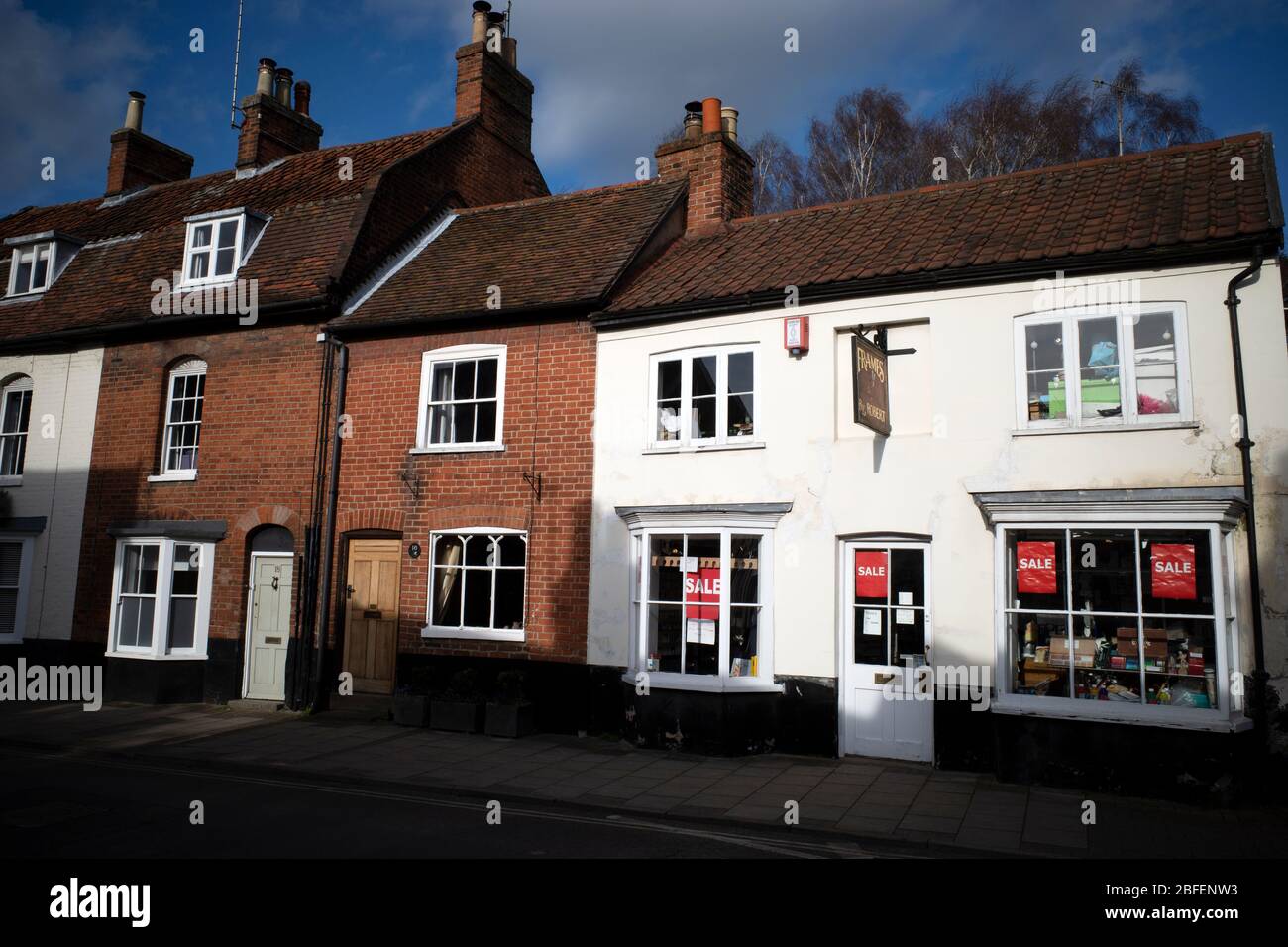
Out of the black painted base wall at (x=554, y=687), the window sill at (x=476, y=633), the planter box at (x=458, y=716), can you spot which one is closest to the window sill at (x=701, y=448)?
the black painted base wall at (x=554, y=687)

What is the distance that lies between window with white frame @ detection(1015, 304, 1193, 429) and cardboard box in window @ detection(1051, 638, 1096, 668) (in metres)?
2.35

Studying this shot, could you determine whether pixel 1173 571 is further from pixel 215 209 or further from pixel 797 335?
pixel 215 209

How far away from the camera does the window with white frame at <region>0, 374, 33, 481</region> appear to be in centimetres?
1767

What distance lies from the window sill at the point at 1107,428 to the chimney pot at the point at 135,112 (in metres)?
22.1

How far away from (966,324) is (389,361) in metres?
8.80

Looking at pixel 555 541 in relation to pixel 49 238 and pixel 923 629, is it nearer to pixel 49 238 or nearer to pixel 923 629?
pixel 923 629

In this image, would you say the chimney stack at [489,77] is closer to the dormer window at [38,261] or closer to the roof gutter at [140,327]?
the roof gutter at [140,327]

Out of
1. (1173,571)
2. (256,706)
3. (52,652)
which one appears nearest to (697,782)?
(1173,571)

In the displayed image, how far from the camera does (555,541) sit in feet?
42.9

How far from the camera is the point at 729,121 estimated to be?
15.9m

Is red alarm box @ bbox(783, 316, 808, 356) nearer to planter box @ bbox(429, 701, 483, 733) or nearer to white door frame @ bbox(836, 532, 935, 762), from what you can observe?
white door frame @ bbox(836, 532, 935, 762)
